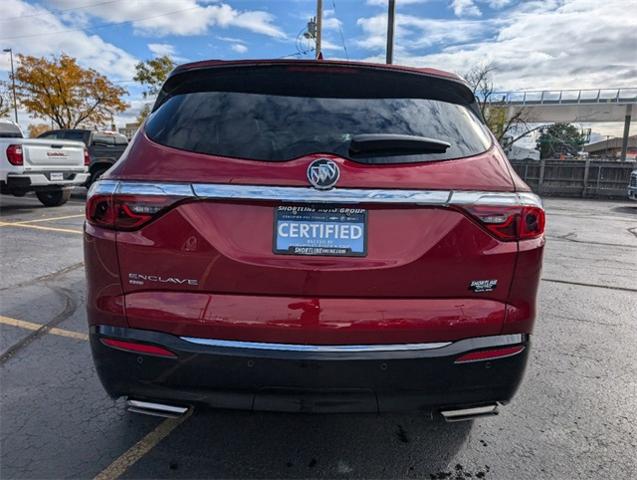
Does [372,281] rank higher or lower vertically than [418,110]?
lower

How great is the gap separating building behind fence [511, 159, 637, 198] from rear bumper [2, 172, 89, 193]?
23100 millimetres

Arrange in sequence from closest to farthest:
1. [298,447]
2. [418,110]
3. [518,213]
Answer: [518,213], [418,110], [298,447]

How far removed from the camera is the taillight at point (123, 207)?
6.24ft

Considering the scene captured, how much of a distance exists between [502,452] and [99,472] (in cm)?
200

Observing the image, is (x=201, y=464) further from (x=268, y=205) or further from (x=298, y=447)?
(x=268, y=205)

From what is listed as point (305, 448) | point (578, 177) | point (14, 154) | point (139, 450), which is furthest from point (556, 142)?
point (139, 450)

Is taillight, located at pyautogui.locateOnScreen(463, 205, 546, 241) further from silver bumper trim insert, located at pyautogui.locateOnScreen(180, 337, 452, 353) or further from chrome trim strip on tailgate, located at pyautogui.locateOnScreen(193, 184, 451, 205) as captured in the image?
silver bumper trim insert, located at pyautogui.locateOnScreen(180, 337, 452, 353)

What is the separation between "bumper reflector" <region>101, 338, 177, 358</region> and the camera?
1900mm

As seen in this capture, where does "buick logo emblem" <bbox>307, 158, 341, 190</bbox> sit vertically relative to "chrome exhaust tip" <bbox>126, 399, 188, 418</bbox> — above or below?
above

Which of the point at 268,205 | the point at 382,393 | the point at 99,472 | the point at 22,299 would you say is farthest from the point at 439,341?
the point at 22,299

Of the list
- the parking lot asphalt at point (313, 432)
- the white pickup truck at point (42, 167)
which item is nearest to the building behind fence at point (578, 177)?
the white pickup truck at point (42, 167)

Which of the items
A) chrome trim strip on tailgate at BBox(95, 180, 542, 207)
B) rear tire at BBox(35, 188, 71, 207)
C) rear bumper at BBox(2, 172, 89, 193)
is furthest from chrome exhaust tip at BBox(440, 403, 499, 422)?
rear tire at BBox(35, 188, 71, 207)

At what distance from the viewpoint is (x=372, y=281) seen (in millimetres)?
1874

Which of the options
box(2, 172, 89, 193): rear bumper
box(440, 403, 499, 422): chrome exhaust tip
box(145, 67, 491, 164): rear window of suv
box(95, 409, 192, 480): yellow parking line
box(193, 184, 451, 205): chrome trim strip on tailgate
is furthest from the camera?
box(2, 172, 89, 193): rear bumper
